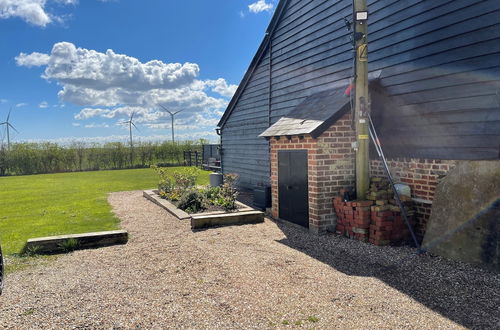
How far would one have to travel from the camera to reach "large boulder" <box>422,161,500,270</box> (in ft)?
14.8

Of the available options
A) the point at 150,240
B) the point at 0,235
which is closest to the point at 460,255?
the point at 150,240

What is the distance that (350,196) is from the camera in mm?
6469

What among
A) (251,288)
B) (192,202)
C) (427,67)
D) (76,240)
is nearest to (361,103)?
(427,67)

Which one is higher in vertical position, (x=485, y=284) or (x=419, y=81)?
(x=419, y=81)

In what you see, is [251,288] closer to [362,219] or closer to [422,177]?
[362,219]

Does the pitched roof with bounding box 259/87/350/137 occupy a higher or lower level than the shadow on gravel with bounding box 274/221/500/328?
higher

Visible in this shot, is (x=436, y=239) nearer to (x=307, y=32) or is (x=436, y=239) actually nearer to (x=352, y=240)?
(x=352, y=240)

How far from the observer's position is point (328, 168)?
21.6ft

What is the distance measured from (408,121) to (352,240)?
7.93ft

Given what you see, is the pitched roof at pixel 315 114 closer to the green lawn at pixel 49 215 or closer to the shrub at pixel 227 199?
the shrub at pixel 227 199

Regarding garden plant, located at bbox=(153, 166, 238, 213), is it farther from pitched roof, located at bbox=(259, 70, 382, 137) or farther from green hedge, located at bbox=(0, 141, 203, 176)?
green hedge, located at bbox=(0, 141, 203, 176)

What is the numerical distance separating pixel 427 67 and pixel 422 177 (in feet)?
6.29

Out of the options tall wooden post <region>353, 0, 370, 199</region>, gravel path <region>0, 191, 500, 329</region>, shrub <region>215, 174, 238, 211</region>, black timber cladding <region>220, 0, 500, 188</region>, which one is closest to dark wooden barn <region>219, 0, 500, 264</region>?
black timber cladding <region>220, 0, 500, 188</region>

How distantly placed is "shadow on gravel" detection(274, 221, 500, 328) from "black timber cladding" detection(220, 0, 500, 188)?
1.77 m
